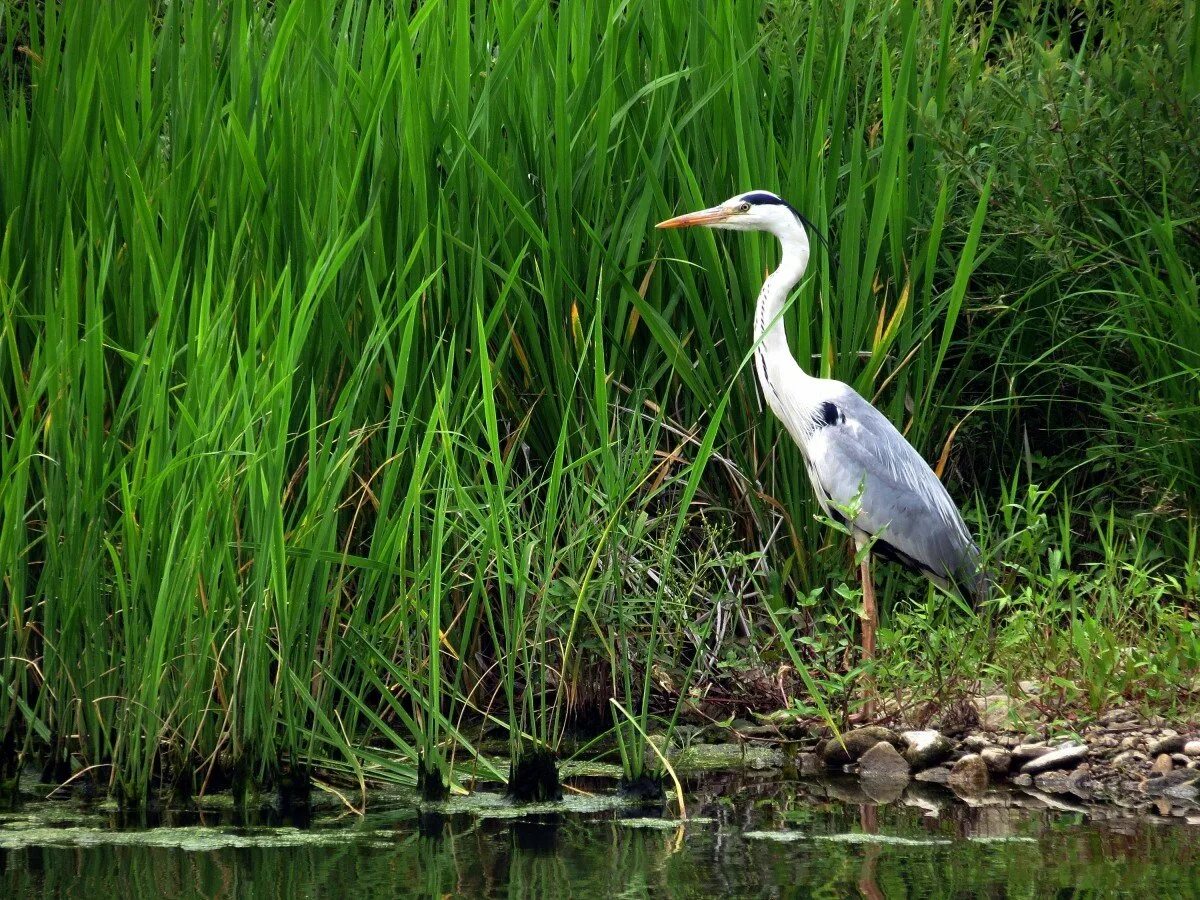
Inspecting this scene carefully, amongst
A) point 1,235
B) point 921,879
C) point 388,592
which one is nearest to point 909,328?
point 388,592

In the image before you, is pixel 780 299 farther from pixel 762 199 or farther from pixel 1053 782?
pixel 1053 782

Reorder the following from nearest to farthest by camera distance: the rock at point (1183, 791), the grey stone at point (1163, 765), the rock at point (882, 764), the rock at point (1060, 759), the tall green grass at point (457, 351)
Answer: the tall green grass at point (457, 351)
the rock at point (1183, 791)
the grey stone at point (1163, 765)
the rock at point (1060, 759)
the rock at point (882, 764)

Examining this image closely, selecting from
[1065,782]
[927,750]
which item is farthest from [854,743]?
[1065,782]

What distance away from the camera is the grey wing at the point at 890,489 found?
491cm

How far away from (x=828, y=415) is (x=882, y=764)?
1247mm

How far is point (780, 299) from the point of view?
498 cm

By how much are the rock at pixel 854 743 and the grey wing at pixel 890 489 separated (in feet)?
2.85

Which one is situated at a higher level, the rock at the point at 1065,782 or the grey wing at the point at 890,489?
the grey wing at the point at 890,489

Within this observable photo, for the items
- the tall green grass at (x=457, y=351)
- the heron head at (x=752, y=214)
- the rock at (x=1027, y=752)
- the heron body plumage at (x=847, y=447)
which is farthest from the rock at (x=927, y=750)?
the heron head at (x=752, y=214)

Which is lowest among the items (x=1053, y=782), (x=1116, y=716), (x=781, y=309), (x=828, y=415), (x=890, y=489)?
(x=1053, y=782)

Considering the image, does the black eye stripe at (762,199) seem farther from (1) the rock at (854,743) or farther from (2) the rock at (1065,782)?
(2) the rock at (1065,782)

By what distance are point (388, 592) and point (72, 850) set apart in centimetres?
115

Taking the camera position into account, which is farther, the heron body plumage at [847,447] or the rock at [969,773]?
the heron body plumage at [847,447]

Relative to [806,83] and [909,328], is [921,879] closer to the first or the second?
[909,328]
